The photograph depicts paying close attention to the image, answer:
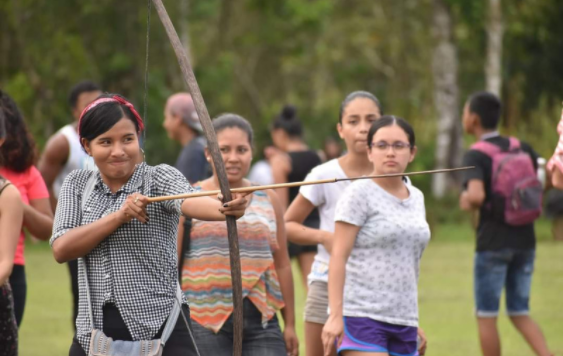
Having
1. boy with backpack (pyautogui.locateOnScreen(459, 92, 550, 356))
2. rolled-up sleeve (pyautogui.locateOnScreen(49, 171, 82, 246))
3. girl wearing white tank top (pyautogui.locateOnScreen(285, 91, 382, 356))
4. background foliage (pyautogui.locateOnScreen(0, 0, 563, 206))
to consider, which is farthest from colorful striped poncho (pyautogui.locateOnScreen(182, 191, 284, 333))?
background foliage (pyautogui.locateOnScreen(0, 0, 563, 206))

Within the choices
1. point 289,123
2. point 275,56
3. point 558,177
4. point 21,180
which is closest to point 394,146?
point 558,177

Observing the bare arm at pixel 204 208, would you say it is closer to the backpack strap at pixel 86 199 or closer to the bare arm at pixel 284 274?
the backpack strap at pixel 86 199

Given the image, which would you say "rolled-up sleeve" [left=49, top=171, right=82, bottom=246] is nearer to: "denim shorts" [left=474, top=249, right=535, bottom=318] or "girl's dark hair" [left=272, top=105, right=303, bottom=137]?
"denim shorts" [left=474, top=249, right=535, bottom=318]

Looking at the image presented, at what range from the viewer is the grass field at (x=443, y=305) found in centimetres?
963

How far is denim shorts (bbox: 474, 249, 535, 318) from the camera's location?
7617mm

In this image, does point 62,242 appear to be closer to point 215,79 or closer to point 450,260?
point 450,260

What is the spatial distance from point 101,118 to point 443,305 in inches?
338

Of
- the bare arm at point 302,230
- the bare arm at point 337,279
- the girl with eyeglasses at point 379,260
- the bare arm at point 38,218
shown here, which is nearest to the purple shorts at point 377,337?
the girl with eyeglasses at point 379,260

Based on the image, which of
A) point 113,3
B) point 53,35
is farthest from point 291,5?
point 53,35

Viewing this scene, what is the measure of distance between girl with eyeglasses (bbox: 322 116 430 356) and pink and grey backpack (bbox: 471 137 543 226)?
2332 mm

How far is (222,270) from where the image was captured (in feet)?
17.7

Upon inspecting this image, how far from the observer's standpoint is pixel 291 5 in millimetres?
33094

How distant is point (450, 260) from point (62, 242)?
45.5 feet

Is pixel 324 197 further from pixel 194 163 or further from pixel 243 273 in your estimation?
pixel 194 163
